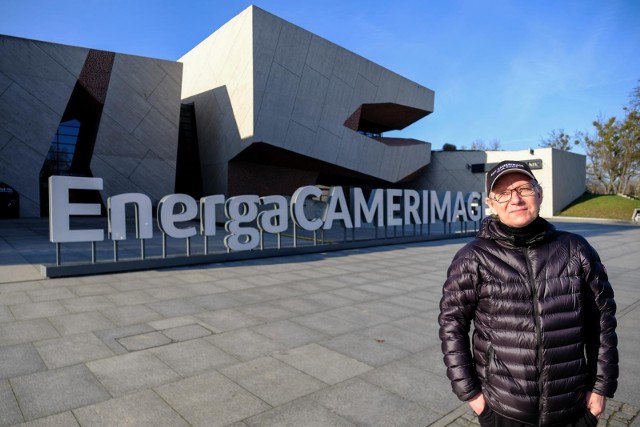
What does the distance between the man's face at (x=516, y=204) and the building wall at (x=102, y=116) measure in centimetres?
2481

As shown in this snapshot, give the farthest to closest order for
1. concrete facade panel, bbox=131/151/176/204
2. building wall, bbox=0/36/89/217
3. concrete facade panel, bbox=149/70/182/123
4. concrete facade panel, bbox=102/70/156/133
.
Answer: concrete facade panel, bbox=149/70/182/123
concrete facade panel, bbox=131/151/176/204
concrete facade panel, bbox=102/70/156/133
building wall, bbox=0/36/89/217

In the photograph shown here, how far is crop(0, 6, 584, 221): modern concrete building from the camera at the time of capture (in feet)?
73.8

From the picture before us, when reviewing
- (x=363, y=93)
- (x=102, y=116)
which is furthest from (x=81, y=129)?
(x=363, y=93)

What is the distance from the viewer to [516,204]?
226cm

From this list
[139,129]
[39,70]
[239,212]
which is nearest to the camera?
[239,212]

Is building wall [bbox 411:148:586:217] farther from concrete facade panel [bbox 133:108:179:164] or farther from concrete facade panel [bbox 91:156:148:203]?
concrete facade panel [bbox 91:156:148:203]

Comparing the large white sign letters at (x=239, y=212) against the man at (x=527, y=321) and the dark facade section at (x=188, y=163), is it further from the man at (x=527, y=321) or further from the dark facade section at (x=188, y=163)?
the dark facade section at (x=188, y=163)

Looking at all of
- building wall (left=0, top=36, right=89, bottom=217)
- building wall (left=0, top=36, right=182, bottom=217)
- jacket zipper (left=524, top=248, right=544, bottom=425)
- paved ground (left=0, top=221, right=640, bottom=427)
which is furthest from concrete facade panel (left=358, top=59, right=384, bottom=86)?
jacket zipper (left=524, top=248, right=544, bottom=425)

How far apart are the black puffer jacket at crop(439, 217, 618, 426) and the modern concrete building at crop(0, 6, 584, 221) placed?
21.8 metres

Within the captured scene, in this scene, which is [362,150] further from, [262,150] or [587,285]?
[587,285]

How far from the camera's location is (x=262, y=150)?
980 inches

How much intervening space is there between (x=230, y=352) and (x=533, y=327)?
12.6ft

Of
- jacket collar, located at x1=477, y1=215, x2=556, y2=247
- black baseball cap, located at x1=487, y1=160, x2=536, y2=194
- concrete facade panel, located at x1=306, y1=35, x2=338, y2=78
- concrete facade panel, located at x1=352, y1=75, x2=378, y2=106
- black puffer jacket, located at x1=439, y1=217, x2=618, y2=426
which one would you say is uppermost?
concrete facade panel, located at x1=306, y1=35, x2=338, y2=78

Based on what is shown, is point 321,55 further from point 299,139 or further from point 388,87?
point 388,87
